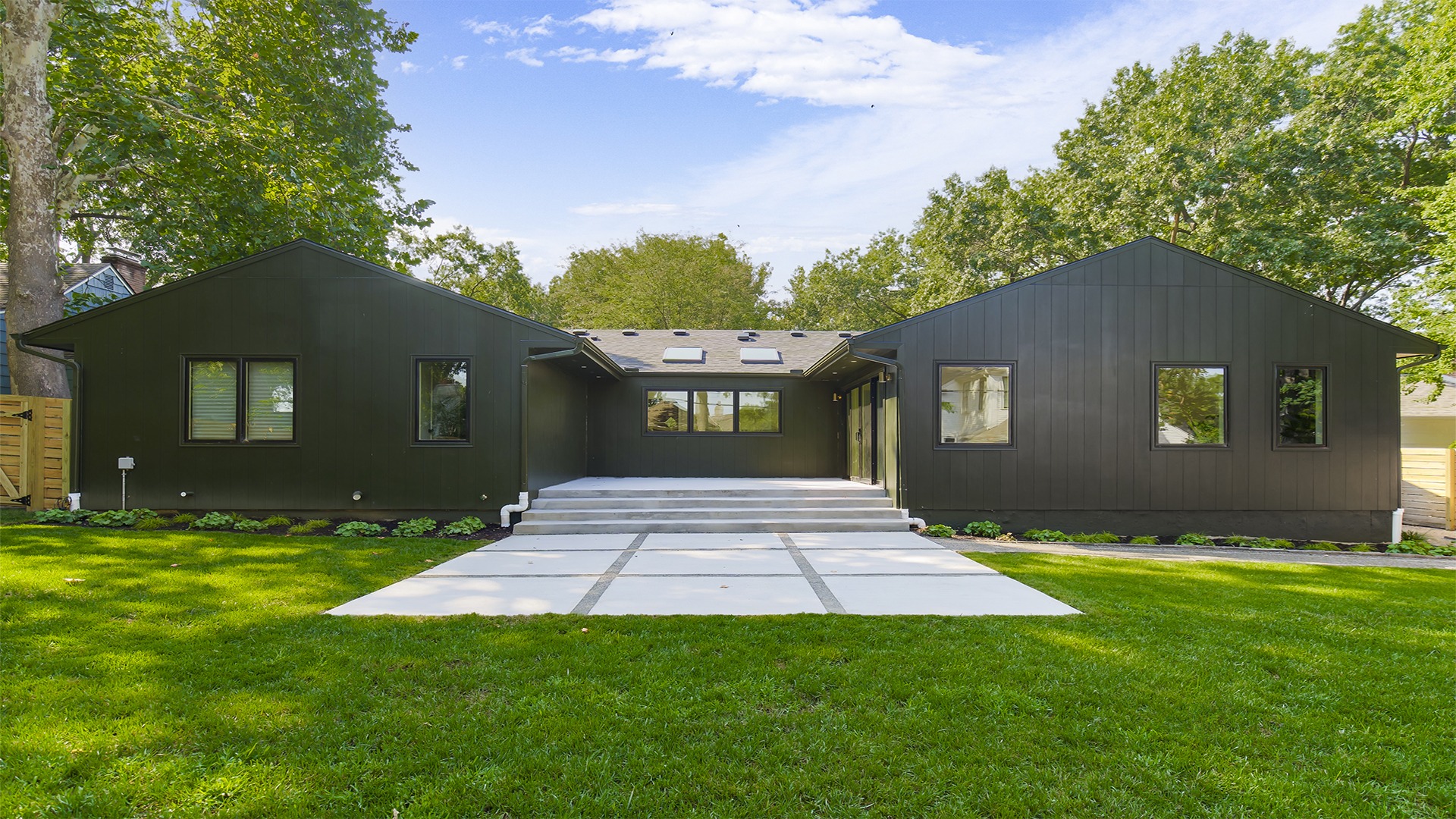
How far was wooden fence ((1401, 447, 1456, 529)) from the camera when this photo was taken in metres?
9.38

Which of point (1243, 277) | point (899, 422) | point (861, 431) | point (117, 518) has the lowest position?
point (117, 518)

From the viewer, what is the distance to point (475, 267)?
2127cm

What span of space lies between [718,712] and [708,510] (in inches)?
230

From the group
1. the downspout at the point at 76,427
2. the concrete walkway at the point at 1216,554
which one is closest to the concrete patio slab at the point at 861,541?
the concrete walkway at the point at 1216,554

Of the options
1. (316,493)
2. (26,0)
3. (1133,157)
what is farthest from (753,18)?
(1133,157)

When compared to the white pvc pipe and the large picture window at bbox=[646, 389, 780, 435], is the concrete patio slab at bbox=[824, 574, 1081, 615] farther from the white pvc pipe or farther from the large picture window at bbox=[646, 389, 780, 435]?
the large picture window at bbox=[646, 389, 780, 435]

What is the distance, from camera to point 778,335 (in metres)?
14.9

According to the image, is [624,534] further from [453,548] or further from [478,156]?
[478,156]

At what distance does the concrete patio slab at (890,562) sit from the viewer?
562 cm

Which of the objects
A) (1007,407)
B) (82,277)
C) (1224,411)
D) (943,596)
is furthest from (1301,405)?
(82,277)

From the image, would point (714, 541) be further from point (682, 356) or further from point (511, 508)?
point (682, 356)

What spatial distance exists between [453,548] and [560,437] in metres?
3.45

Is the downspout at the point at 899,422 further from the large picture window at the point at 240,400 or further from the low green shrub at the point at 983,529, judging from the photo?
the large picture window at the point at 240,400

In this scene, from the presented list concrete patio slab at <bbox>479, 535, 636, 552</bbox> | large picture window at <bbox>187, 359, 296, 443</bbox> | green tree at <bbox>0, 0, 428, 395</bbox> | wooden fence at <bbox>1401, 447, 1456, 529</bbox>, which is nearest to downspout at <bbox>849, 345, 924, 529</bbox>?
concrete patio slab at <bbox>479, 535, 636, 552</bbox>
